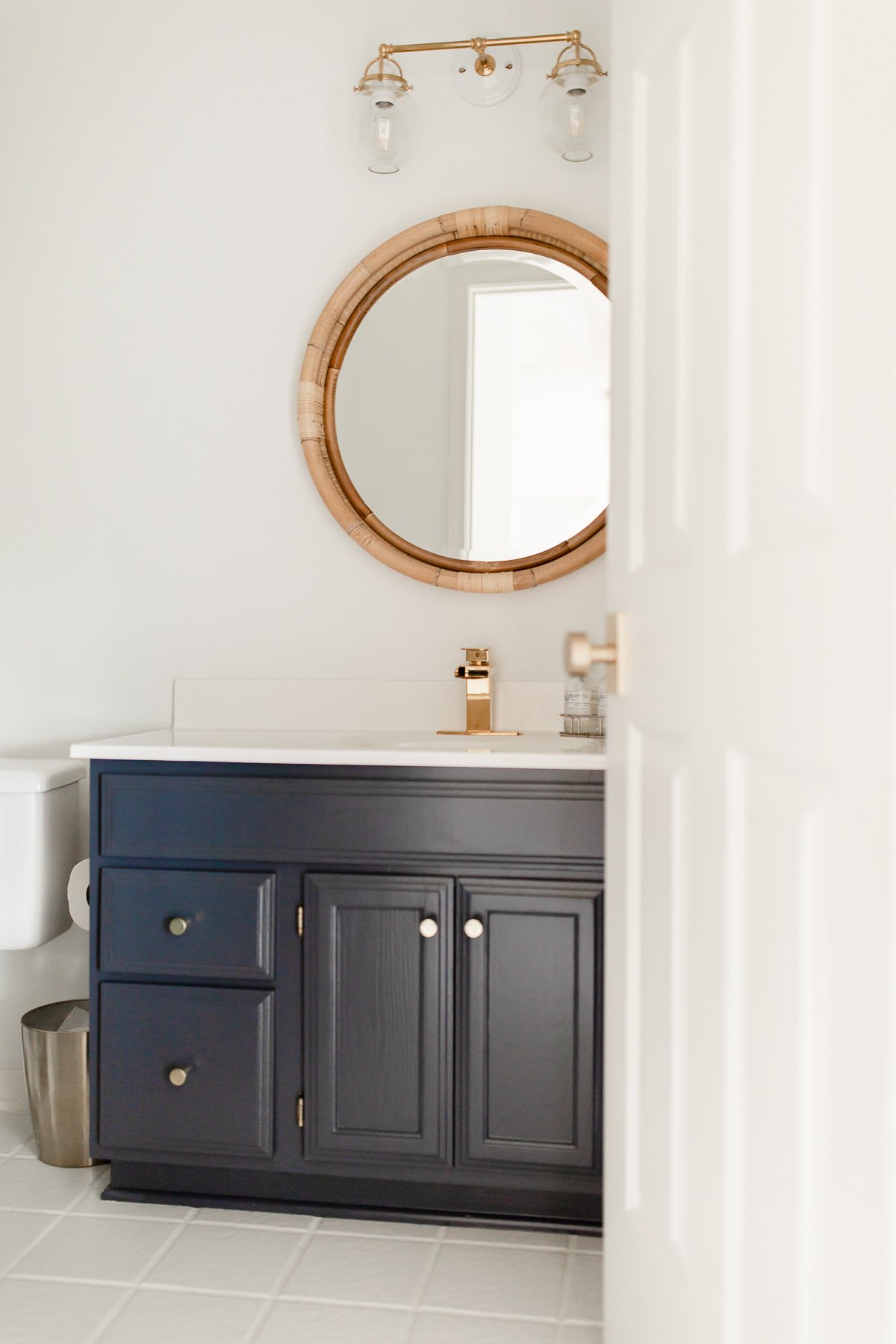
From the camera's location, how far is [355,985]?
184 centimetres

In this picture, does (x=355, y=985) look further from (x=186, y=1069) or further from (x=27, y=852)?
(x=27, y=852)

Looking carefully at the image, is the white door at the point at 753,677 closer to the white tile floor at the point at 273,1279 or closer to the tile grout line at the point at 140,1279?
the white tile floor at the point at 273,1279

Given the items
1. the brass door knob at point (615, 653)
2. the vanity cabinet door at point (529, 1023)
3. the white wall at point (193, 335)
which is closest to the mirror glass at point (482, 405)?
the white wall at point (193, 335)

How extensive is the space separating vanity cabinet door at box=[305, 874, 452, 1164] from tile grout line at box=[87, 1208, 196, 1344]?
0.26m

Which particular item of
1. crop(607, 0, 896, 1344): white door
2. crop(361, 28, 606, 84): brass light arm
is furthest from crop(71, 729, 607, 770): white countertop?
crop(361, 28, 606, 84): brass light arm

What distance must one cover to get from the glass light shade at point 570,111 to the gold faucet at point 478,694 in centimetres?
103

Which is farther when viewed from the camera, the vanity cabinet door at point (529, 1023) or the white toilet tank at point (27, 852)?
the white toilet tank at point (27, 852)

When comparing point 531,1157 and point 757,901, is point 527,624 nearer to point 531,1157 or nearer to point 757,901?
point 531,1157

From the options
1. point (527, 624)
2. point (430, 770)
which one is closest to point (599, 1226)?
point (430, 770)

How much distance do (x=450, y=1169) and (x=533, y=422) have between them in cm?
141

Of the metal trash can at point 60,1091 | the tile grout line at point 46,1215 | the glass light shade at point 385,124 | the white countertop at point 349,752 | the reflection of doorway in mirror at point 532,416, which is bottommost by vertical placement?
the tile grout line at point 46,1215

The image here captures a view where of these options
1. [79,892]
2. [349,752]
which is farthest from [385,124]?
[79,892]

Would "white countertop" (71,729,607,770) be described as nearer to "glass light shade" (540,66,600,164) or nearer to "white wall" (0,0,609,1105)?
"white wall" (0,0,609,1105)

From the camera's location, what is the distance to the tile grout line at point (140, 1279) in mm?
1579
